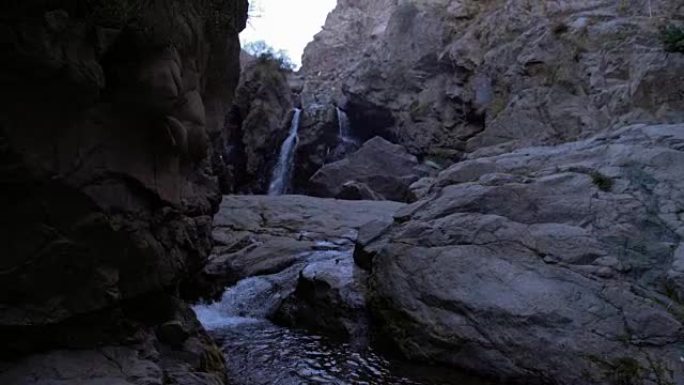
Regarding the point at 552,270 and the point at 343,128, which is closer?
the point at 552,270

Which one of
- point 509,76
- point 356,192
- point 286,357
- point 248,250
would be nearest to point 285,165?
point 356,192

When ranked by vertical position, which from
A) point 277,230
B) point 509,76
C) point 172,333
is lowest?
point 172,333

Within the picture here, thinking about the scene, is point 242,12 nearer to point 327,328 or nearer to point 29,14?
point 29,14

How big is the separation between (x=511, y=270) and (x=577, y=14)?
61.5 ft

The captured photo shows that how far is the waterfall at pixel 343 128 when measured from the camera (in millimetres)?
28078

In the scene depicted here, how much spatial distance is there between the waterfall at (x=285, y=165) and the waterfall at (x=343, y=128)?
7.74 ft

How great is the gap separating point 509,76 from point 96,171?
21.1 meters

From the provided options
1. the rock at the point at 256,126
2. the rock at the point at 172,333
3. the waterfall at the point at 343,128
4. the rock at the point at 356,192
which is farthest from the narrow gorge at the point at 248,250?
the waterfall at the point at 343,128

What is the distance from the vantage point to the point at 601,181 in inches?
336

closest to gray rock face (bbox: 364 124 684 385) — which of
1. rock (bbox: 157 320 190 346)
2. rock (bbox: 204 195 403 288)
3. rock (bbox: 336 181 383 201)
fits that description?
rock (bbox: 204 195 403 288)

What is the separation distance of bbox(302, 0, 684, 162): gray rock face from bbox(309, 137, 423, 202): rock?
2.99m

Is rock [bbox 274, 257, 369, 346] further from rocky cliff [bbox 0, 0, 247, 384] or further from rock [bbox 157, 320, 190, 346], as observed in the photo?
rock [bbox 157, 320, 190, 346]

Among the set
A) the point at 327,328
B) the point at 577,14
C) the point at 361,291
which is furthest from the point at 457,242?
the point at 577,14

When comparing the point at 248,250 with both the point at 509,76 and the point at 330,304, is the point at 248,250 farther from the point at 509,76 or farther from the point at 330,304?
the point at 509,76
